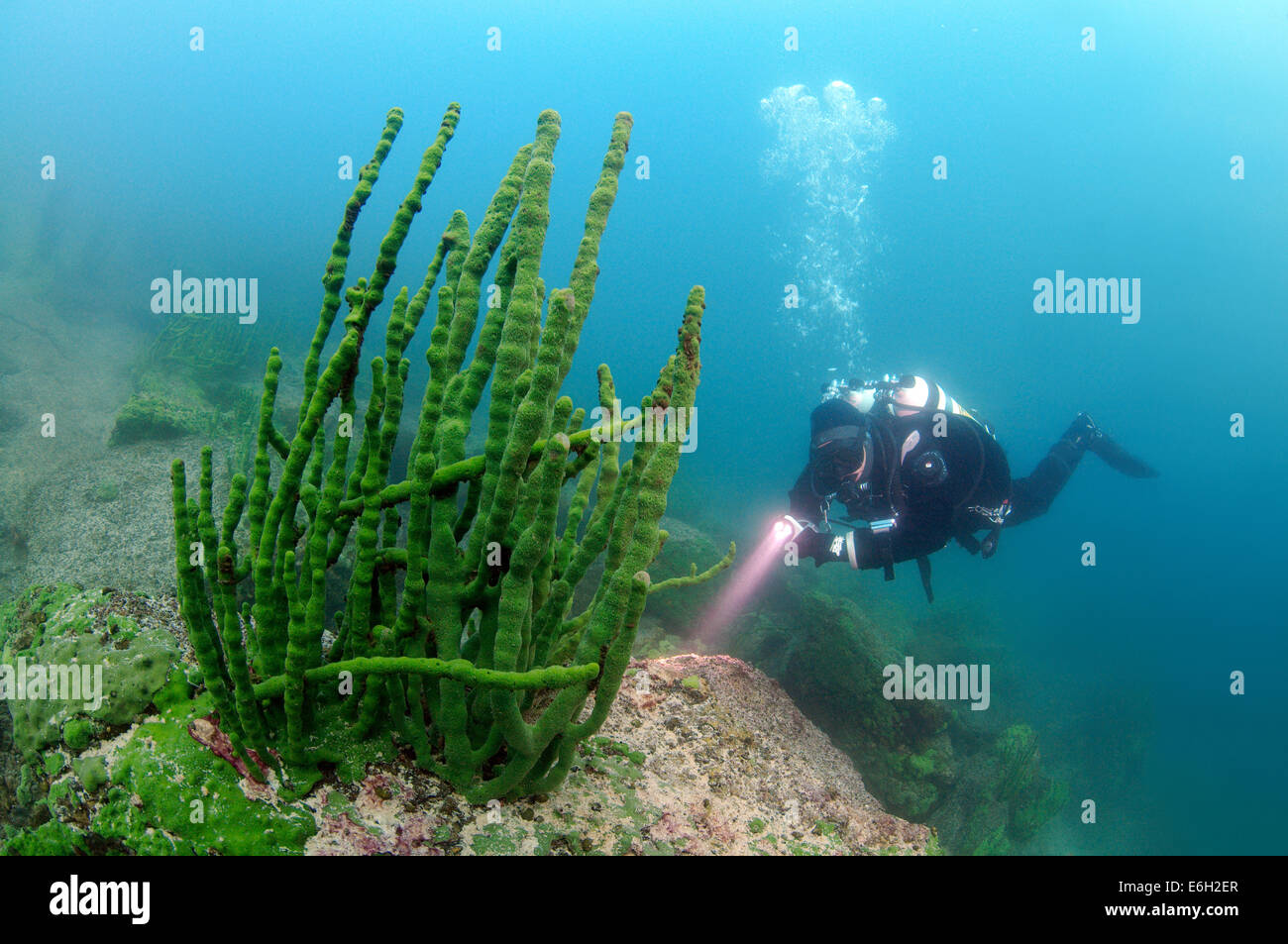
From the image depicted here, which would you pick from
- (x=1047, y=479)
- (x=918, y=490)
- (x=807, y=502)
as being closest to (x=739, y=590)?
(x=807, y=502)

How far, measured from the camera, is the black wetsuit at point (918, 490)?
21.4 ft

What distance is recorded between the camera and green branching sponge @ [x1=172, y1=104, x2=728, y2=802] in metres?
1.68

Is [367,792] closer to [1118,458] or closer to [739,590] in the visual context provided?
[739,590]

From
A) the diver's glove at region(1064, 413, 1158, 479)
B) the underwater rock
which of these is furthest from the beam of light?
the diver's glove at region(1064, 413, 1158, 479)

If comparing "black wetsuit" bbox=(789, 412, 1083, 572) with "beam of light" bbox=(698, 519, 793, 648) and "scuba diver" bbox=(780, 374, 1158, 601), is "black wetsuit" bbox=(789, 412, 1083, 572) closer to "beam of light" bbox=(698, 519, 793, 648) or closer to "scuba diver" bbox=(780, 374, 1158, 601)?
"scuba diver" bbox=(780, 374, 1158, 601)

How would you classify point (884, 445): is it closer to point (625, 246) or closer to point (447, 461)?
point (447, 461)

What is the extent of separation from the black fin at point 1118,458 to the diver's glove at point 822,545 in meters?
8.37

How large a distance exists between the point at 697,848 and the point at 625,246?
102 meters

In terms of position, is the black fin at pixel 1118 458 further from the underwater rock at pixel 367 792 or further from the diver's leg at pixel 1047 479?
the underwater rock at pixel 367 792

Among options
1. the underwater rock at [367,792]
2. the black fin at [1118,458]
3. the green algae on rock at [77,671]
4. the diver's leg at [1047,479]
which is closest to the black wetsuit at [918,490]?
the diver's leg at [1047,479]

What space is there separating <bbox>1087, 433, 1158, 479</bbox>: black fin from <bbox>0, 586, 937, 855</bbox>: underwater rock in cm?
1209

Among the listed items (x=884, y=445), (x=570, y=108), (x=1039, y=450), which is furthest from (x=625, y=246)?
(x=884, y=445)

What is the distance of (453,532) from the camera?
73.7 inches
